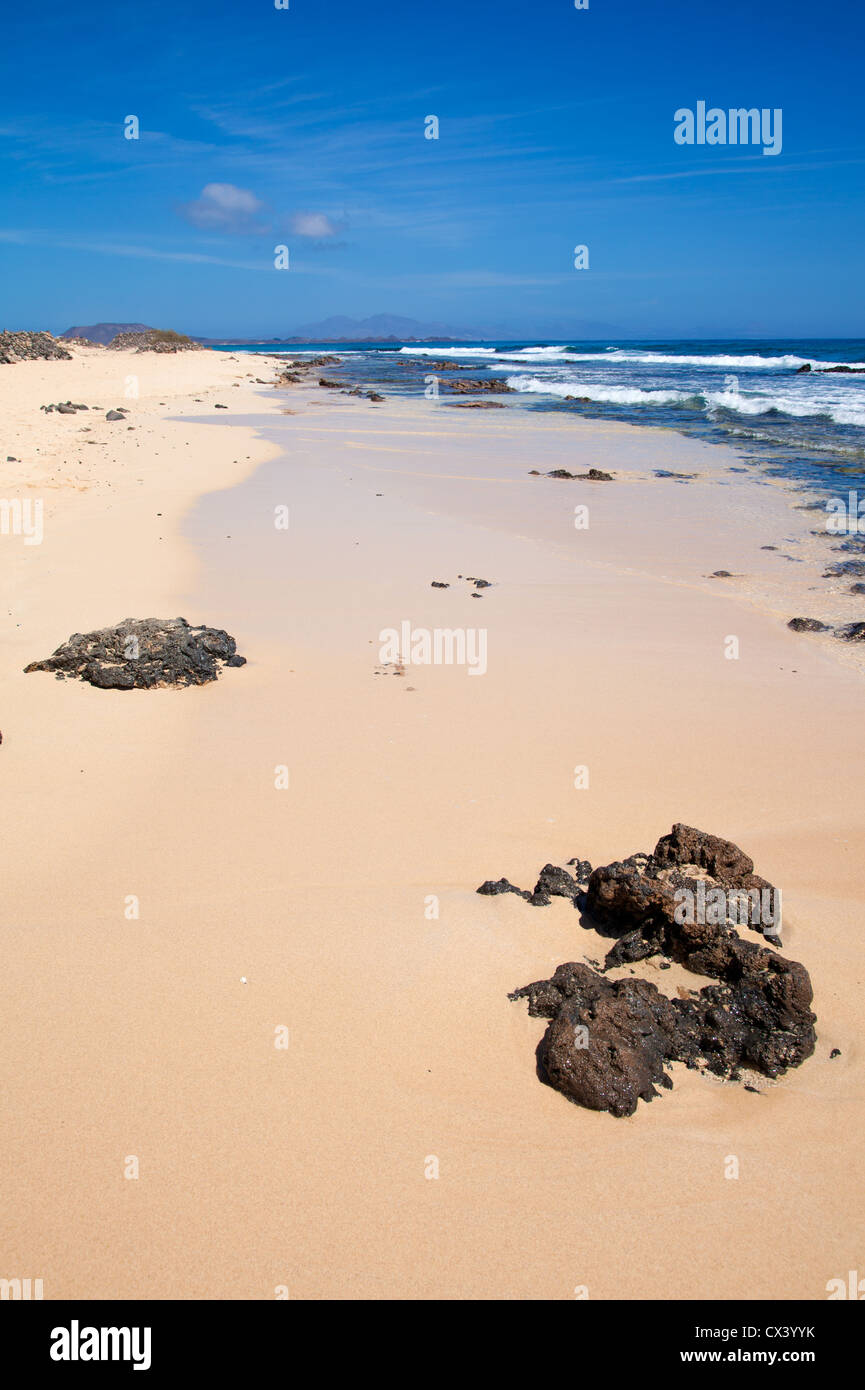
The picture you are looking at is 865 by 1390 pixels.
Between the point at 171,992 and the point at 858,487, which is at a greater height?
the point at 858,487

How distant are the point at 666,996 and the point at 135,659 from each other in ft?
14.4

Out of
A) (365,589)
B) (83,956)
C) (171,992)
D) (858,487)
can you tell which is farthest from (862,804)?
(858,487)

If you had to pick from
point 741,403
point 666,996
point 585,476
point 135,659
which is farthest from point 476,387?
point 666,996

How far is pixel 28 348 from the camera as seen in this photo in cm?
4131

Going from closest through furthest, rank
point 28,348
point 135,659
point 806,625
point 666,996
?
point 666,996 → point 135,659 → point 806,625 → point 28,348

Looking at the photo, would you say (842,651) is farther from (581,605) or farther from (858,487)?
(858,487)

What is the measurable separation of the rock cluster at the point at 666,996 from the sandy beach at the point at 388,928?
0.30ft

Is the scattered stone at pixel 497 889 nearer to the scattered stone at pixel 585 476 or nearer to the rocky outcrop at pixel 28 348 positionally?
the scattered stone at pixel 585 476

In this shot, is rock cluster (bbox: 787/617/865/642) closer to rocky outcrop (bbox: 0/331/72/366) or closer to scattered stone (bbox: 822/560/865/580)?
scattered stone (bbox: 822/560/865/580)

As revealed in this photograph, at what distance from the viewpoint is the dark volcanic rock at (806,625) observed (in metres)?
7.59

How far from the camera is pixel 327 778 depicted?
475 cm

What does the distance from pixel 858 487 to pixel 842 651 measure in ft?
31.2

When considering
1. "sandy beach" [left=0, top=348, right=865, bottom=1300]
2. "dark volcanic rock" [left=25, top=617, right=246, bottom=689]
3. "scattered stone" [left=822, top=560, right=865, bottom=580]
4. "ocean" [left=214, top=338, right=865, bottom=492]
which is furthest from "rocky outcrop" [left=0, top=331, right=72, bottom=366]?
"scattered stone" [left=822, top=560, right=865, bottom=580]

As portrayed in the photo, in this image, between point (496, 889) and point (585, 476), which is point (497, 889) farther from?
point (585, 476)
